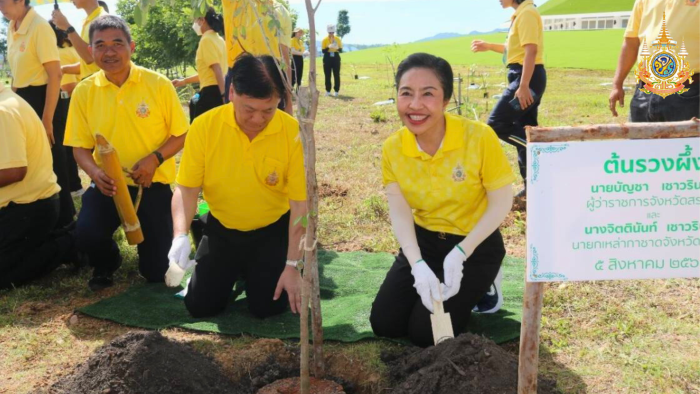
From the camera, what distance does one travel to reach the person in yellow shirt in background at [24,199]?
3.55m

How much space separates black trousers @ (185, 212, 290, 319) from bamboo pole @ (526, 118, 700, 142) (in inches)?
72.8

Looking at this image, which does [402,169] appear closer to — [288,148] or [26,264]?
[288,148]

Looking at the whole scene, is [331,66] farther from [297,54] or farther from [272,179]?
[272,179]

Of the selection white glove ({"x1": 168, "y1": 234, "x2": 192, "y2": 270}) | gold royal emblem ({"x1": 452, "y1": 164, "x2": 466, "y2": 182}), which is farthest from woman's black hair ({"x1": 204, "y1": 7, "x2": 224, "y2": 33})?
gold royal emblem ({"x1": 452, "y1": 164, "x2": 466, "y2": 182})

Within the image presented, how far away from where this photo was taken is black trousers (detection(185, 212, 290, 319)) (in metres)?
3.35

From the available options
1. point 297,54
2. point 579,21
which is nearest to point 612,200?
point 297,54

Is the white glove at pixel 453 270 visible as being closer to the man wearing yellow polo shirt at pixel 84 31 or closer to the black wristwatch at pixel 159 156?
the black wristwatch at pixel 159 156

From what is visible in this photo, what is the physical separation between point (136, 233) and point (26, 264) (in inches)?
28.6

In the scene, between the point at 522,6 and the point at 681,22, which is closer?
the point at 681,22

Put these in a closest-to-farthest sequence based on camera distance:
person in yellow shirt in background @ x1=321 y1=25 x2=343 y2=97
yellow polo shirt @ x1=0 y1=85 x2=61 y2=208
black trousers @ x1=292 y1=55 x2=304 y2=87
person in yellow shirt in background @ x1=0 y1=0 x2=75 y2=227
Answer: black trousers @ x1=292 y1=55 x2=304 y2=87 < yellow polo shirt @ x1=0 y1=85 x2=61 y2=208 < person in yellow shirt in background @ x1=0 y1=0 x2=75 y2=227 < person in yellow shirt in background @ x1=321 y1=25 x2=343 y2=97

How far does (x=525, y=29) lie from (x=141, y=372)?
373 centimetres

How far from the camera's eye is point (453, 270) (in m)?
2.73

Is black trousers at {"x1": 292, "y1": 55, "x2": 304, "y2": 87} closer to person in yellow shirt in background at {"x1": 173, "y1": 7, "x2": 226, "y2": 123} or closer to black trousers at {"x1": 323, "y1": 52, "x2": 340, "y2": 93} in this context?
person in yellow shirt in background at {"x1": 173, "y1": 7, "x2": 226, "y2": 123}

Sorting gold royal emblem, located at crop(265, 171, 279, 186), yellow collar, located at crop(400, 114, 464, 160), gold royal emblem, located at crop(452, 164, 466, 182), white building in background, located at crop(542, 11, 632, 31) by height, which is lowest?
gold royal emblem, located at crop(265, 171, 279, 186)
